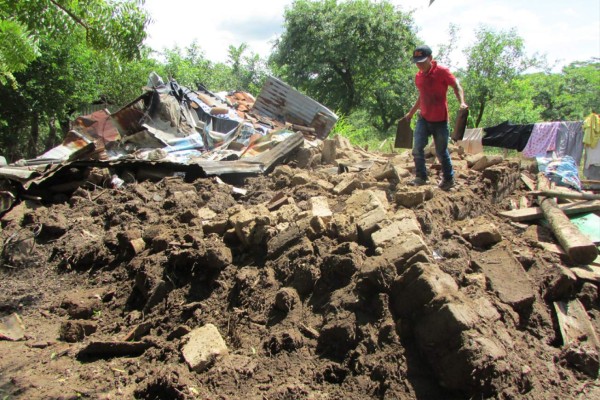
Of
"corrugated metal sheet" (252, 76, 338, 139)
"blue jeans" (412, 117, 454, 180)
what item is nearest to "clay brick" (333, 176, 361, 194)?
"blue jeans" (412, 117, 454, 180)

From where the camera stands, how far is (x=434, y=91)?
527cm

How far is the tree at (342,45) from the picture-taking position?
21.7m

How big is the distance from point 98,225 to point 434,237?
432cm

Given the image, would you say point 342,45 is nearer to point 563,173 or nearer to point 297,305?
point 563,173

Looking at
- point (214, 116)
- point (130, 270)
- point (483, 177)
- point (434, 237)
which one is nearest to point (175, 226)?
point (130, 270)

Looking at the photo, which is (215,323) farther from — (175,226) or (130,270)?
(175,226)

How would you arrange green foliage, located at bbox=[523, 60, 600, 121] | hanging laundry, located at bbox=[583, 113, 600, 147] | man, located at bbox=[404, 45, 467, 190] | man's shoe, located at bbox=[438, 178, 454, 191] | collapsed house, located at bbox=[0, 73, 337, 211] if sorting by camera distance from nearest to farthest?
man, located at bbox=[404, 45, 467, 190]
man's shoe, located at bbox=[438, 178, 454, 191]
collapsed house, located at bbox=[0, 73, 337, 211]
hanging laundry, located at bbox=[583, 113, 600, 147]
green foliage, located at bbox=[523, 60, 600, 121]

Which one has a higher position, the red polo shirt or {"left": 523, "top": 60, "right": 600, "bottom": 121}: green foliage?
{"left": 523, "top": 60, "right": 600, "bottom": 121}: green foliage

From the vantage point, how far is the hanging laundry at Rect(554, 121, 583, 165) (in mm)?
12047

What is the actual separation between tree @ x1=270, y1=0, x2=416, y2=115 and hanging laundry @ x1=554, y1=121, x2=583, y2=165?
469 inches

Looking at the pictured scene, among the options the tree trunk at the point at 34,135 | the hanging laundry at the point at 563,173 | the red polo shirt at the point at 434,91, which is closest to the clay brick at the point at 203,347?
the red polo shirt at the point at 434,91

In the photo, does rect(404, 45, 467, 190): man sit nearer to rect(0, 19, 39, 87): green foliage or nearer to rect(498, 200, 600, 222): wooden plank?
rect(498, 200, 600, 222): wooden plank

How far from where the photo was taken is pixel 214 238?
444 cm

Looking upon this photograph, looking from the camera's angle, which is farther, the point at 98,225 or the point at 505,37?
the point at 505,37
